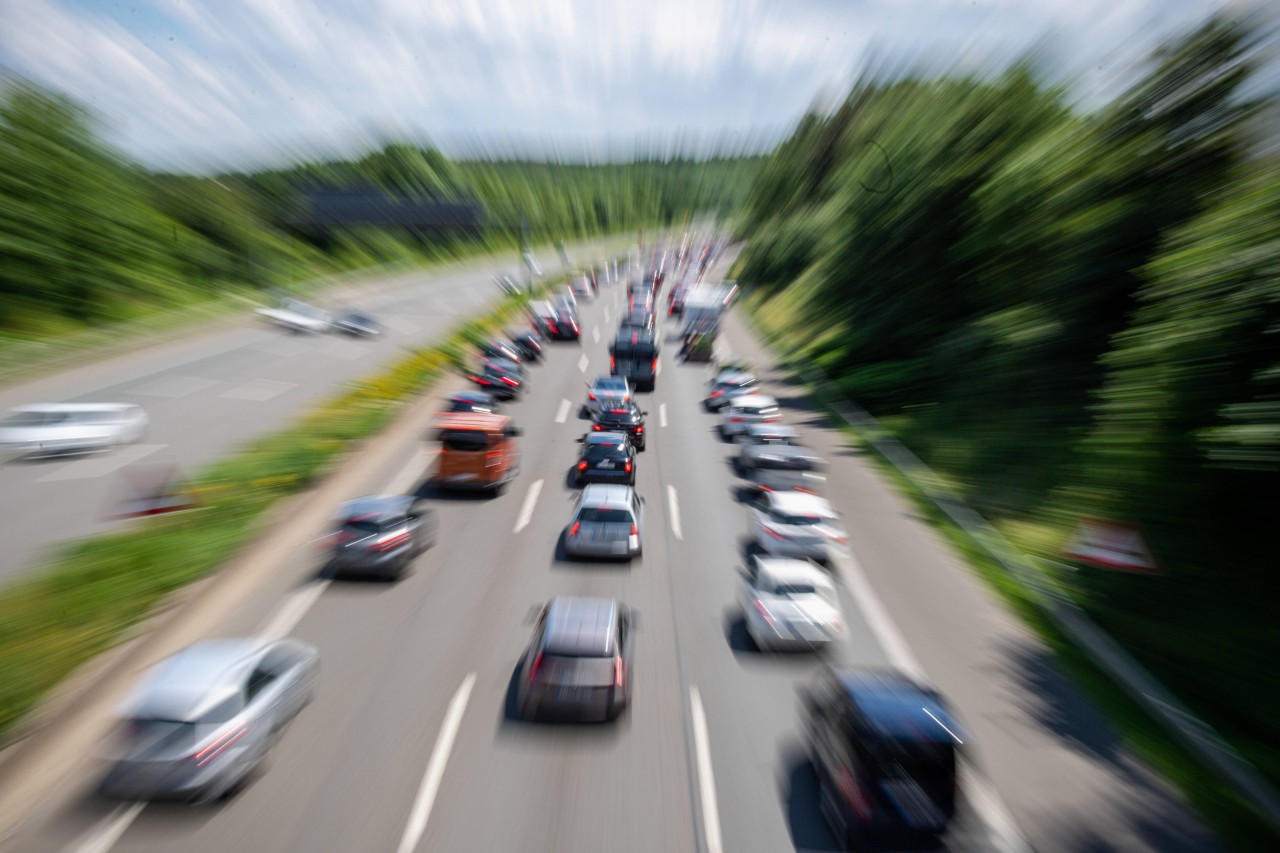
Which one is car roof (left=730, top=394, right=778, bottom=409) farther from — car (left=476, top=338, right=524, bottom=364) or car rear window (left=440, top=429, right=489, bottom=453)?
car rear window (left=440, top=429, right=489, bottom=453)

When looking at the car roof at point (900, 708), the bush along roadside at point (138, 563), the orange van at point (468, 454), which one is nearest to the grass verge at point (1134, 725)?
the car roof at point (900, 708)

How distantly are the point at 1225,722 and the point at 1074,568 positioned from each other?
4722 mm

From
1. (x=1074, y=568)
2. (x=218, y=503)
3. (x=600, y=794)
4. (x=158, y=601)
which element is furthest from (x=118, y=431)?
(x=1074, y=568)

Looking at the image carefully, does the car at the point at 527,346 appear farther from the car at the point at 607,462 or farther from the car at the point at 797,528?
the car at the point at 797,528

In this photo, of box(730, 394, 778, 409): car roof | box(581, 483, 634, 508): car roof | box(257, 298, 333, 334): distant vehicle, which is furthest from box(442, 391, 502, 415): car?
box(257, 298, 333, 334): distant vehicle

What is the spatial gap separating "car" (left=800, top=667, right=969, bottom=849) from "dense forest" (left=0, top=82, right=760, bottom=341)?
138 ft

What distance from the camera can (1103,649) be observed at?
13555mm

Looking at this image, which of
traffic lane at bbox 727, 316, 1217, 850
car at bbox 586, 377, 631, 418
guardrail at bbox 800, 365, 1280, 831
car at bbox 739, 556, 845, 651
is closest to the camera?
traffic lane at bbox 727, 316, 1217, 850

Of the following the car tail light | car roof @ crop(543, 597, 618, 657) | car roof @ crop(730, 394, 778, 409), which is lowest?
the car tail light

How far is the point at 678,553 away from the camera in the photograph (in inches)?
744

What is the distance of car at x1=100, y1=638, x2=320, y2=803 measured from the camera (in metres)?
9.30

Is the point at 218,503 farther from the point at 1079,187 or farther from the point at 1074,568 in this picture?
the point at 1079,187

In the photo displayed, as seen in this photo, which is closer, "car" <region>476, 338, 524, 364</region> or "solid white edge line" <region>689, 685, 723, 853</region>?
"solid white edge line" <region>689, 685, 723, 853</region>

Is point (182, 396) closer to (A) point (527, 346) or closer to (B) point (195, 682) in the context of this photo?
(A) point (527, 346)
